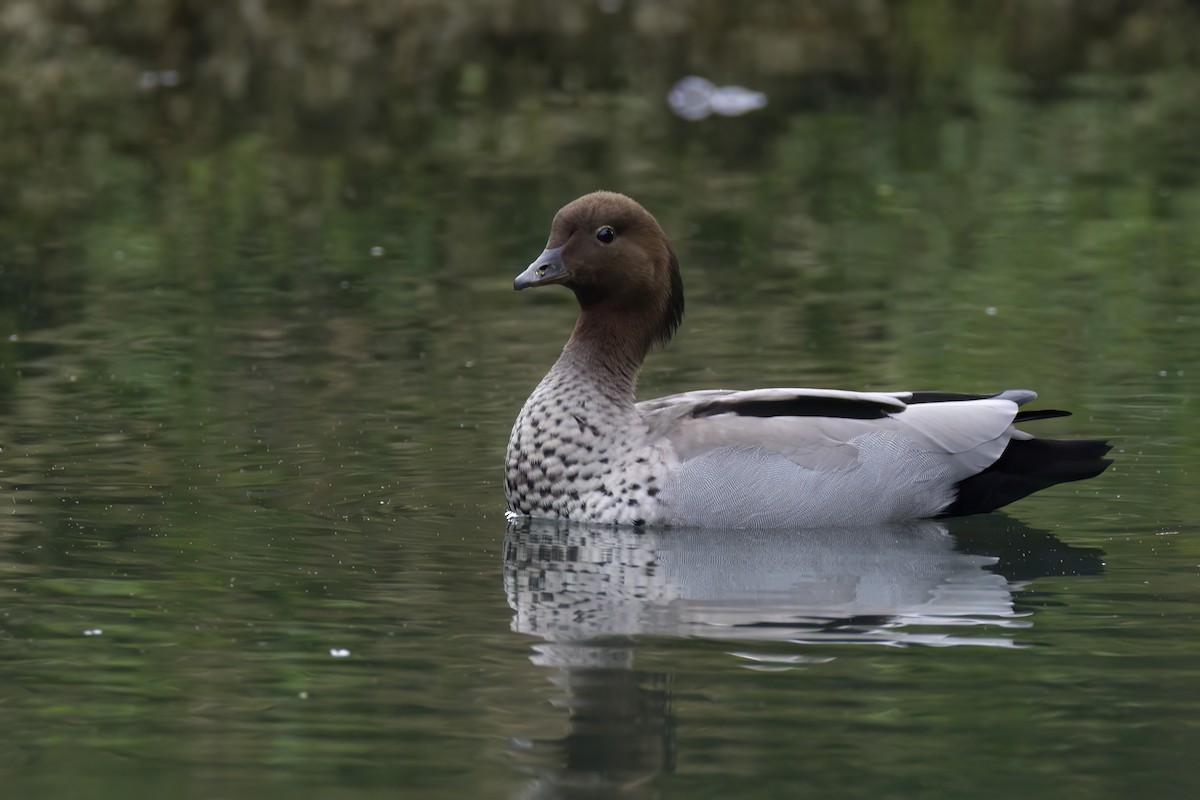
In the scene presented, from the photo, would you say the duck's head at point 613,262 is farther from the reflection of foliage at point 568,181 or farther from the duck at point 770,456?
the reflection of foliage at point 568,181

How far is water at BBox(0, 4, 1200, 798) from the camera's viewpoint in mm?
6367

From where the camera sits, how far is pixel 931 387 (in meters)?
12.0

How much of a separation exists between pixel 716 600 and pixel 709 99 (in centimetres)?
1973

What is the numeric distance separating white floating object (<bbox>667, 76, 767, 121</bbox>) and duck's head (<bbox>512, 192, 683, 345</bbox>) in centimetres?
1610

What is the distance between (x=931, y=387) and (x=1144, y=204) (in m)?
8.10

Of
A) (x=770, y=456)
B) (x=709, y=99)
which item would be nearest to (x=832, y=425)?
(x=770, y=456)

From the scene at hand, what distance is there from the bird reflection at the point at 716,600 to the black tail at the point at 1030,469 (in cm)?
14

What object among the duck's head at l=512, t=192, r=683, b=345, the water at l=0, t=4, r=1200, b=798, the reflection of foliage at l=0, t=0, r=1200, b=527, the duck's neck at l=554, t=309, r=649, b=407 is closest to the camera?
the water at l=0, t=4, r=1200, b=798

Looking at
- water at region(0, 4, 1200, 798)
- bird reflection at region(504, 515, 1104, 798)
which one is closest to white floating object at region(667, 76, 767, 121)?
water at region(0, 4, 1200, 798)

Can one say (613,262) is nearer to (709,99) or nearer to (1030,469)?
(1030,469)

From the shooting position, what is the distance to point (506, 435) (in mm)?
11203

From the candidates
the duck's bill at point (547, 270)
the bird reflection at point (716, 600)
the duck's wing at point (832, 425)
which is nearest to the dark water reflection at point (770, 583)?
the bird reflection at point (716, 600)

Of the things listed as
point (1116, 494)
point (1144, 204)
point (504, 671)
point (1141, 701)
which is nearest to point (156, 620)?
point (504, 671)

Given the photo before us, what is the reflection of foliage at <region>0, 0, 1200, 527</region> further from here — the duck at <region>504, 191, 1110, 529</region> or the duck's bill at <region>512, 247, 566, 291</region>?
the duck at <region>504, 191, 1110, 529</region>
